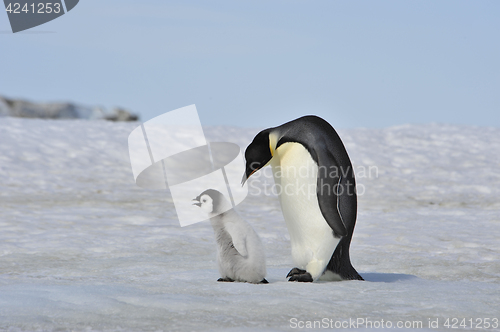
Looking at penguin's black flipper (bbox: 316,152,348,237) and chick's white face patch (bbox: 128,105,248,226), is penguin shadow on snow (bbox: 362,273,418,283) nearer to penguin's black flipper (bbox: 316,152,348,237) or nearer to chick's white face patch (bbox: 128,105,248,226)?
penguin's black flipper (bbox: 316,152,348,237)

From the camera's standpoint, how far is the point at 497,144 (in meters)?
12.4

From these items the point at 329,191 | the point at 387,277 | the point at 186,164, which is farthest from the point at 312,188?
Result: the point at 186,164

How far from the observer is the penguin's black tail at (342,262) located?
3068mm

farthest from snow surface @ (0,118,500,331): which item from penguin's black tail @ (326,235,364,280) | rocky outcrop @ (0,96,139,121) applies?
rocky outcrop @ (0,96,139,121)

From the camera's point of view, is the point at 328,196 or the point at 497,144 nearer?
the point at 328,196

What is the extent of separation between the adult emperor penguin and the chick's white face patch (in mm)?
4017

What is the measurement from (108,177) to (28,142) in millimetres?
2588

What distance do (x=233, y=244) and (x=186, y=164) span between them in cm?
731

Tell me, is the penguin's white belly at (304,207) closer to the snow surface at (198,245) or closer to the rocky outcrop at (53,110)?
the snow surface at (198,245)

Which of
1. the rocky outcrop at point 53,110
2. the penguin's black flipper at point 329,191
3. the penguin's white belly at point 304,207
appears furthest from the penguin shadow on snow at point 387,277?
the rocky outcrop at point 53,110

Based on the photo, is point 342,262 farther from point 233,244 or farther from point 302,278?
point 233,244

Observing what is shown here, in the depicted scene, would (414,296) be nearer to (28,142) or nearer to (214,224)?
(214,224)

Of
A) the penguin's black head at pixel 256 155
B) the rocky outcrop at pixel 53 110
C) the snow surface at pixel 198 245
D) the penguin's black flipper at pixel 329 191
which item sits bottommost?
the rocky outcrop at pixel 53 110

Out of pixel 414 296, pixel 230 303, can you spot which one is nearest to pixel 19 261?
pixel 230 303
